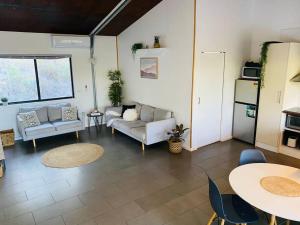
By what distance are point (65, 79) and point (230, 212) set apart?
5750 millimetres

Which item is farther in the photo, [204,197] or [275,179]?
[204,197]

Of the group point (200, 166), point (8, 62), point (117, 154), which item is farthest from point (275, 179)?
point (8, 62)

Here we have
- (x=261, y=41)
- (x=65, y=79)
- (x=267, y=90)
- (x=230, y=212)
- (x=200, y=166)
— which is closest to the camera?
(x=230, y=212)

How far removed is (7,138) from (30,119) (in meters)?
0.73

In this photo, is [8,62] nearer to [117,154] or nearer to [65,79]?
[65,79]

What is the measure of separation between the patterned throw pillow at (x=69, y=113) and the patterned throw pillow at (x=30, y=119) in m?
0.64

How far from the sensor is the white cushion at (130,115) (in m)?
6.22

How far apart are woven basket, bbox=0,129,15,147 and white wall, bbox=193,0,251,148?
4.41 meters

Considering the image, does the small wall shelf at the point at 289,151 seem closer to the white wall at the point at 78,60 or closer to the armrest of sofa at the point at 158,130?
the armrest of sofa at the point at 158,130

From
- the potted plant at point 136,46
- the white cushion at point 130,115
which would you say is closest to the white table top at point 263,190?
the white cushion at point 130,115

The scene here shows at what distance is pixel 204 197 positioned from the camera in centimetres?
347

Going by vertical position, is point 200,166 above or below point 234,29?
below

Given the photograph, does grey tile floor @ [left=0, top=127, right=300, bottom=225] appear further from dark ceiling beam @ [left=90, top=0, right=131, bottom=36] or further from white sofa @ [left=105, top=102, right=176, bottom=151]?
dark ceiling beam @ [left=90, top=0, right=131, bottom=36]

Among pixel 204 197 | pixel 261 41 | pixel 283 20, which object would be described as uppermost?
pixel 283 20
